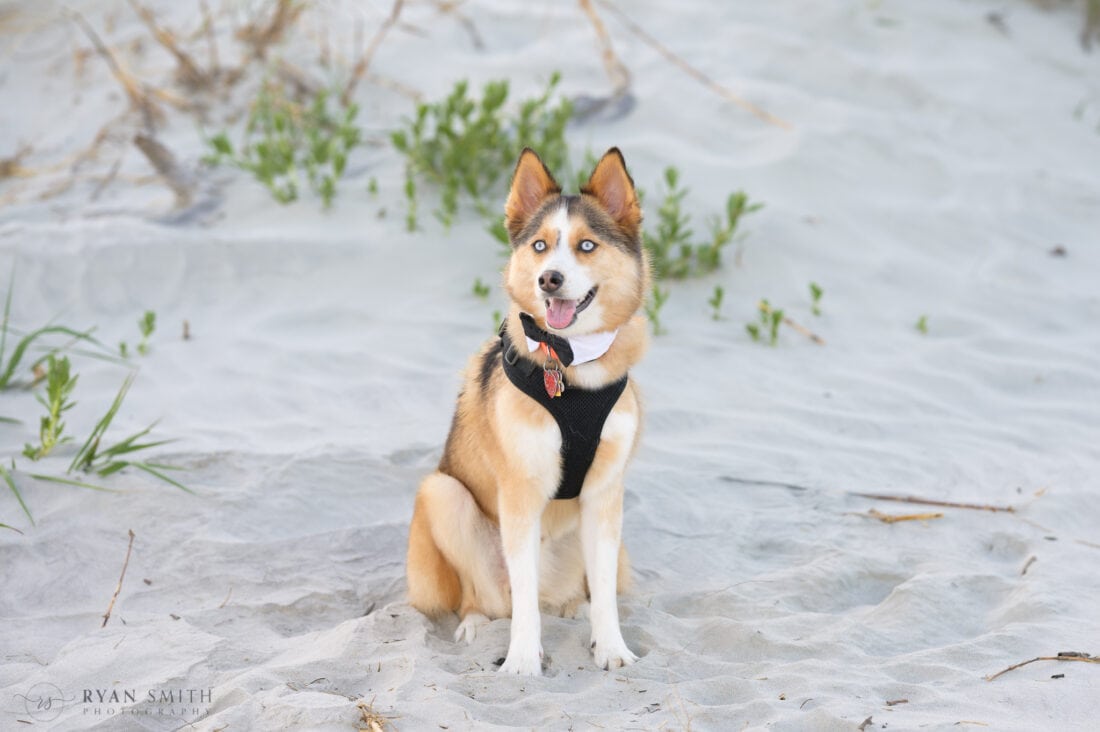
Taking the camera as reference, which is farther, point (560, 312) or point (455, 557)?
point (455, 557)

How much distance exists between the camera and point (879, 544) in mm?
4695

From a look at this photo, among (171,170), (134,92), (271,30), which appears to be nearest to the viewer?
(171,170)

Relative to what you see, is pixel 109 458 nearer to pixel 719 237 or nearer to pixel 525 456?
pixel 525 456

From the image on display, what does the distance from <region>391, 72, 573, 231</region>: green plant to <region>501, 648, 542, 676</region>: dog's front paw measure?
393 centimetres

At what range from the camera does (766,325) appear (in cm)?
663

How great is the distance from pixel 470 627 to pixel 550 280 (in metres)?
1.38

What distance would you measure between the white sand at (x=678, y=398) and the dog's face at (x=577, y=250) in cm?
119

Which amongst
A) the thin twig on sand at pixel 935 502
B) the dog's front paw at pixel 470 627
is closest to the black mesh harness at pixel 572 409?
the dog's front paw at pixel 470 627

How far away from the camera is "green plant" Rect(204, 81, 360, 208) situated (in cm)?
738

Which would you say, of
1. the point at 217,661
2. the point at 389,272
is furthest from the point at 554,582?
the point at 389,272

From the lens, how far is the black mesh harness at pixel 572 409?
3.68 metres

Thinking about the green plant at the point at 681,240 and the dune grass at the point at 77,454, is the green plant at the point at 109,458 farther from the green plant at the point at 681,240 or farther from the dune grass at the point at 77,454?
the green plant at the point at 681,240

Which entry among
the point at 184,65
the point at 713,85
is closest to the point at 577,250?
the point at 713,85

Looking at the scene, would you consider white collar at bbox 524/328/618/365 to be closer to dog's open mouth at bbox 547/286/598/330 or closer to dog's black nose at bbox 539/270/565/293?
dog's open mouth at bbox 547/286/598/330
